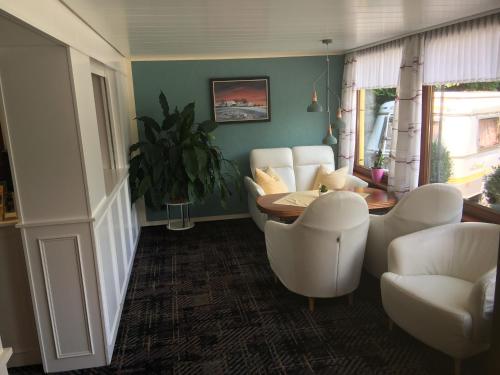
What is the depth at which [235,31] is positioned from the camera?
11.3ft

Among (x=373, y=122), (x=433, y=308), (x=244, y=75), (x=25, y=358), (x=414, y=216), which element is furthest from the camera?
(x=244, y=75)

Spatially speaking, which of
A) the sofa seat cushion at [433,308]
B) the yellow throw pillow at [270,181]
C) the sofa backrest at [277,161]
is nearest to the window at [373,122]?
the sofa backrest at [277,161]

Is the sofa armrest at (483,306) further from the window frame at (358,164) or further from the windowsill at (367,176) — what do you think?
the window frame at (358,164)

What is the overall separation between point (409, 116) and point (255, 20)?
1861 millimetres

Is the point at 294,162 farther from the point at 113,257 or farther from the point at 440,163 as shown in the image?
the point at 113,257

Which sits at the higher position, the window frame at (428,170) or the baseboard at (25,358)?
the window frame at (428,170)

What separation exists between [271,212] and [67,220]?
1.86 metres

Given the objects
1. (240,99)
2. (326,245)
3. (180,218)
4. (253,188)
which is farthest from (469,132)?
(180,218)

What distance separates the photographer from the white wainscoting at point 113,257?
8.51 feet

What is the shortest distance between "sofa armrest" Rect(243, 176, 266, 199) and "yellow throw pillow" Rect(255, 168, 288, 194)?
104 mm

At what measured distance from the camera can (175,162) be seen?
15.3 feet

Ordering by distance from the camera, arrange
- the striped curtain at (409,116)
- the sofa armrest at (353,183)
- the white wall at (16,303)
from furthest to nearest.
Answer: the sofa armrest at (353,183) → the striped curtain at (409,116) → the white wall at (16,303)

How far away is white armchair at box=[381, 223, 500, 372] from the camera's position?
7.25ft

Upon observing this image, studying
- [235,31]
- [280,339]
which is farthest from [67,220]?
[235,31]
